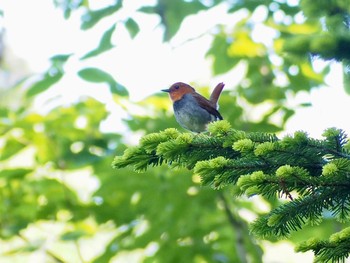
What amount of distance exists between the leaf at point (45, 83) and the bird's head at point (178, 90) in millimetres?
744

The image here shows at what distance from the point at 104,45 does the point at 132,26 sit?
38 centimetres

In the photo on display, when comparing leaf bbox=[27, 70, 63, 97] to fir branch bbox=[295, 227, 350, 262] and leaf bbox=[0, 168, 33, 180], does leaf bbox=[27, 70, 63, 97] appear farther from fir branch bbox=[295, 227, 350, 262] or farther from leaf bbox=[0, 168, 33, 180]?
fir branch bbox=[295, 227, 350, 262]

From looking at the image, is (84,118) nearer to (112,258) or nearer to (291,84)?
(112,258)

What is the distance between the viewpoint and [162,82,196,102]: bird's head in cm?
413

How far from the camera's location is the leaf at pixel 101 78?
4043 millimetres

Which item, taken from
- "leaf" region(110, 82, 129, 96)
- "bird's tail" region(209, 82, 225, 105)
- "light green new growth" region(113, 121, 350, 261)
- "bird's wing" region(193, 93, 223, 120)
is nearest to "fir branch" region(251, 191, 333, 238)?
"light green new growth" region(113, 121, 350, 261)

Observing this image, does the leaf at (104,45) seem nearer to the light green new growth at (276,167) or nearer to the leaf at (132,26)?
the leaf at (132,26)

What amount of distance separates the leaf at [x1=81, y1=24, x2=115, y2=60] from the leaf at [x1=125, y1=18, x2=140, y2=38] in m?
0.20

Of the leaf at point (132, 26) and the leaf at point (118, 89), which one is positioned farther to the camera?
the leaf at point (132, 26)

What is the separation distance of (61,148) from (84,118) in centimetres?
30

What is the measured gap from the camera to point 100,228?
14.7 feet

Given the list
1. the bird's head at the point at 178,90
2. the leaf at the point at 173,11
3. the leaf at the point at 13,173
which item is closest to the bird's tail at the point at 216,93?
the bird's head at the point at 178,90

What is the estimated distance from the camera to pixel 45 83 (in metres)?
4.28

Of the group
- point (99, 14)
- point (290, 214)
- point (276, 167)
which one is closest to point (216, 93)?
point (99, 14)
